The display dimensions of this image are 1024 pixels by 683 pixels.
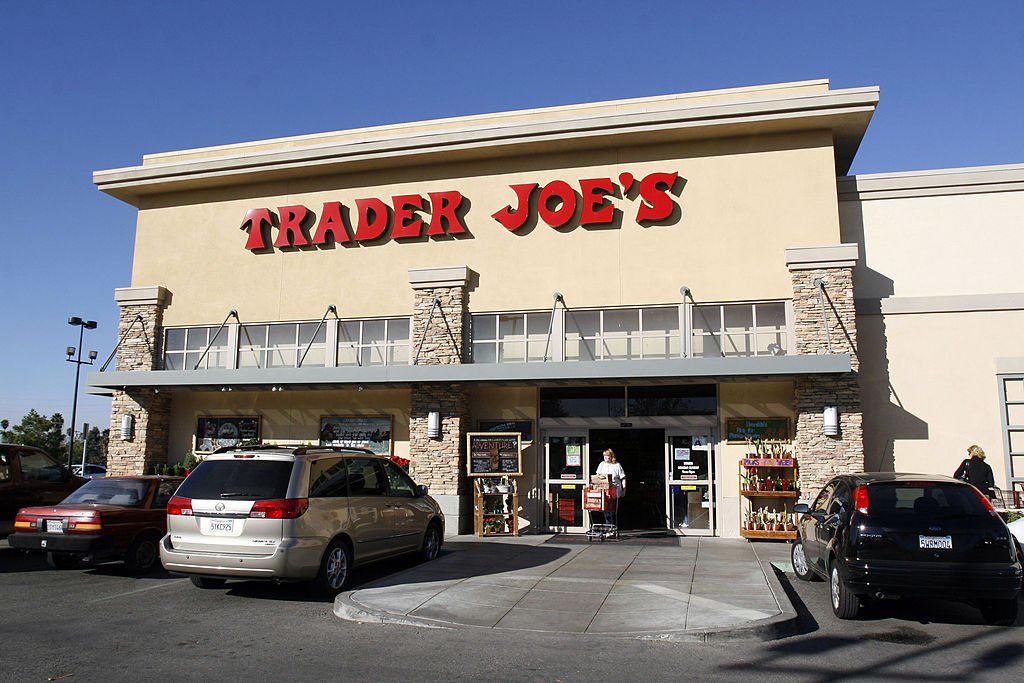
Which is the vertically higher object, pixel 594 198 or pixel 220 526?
pixel 594 198

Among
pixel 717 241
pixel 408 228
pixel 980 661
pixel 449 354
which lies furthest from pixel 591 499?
pixel 980 661

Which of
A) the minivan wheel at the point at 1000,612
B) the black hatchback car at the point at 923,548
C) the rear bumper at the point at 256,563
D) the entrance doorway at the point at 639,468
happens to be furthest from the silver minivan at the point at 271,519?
the entrance doorway at the point at 639,468

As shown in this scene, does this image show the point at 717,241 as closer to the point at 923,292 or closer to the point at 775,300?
the point at 775,300

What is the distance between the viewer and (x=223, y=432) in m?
19.9

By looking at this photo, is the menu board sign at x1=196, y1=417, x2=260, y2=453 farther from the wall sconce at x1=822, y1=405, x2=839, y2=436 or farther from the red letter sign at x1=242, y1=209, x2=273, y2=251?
the wall sconce at x1=822, y1=405, x2=839, y2=436

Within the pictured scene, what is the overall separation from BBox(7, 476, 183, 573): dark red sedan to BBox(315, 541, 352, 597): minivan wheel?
3385 mm

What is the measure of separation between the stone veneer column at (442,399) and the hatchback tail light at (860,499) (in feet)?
32.1

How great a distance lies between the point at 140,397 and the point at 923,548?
1773cm

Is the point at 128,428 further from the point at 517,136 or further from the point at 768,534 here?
the point at 768,534

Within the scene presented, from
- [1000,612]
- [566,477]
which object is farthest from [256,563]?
[566,477]

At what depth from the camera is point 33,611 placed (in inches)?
352

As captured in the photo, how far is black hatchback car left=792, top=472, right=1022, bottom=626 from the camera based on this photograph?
315 inches

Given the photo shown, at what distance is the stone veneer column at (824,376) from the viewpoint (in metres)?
15.4

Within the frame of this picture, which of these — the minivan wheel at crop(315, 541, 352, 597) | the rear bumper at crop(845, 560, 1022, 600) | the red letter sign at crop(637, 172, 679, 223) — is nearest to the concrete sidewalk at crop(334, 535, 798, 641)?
the minivan wheel at crop(315, 541, 352, 597)
